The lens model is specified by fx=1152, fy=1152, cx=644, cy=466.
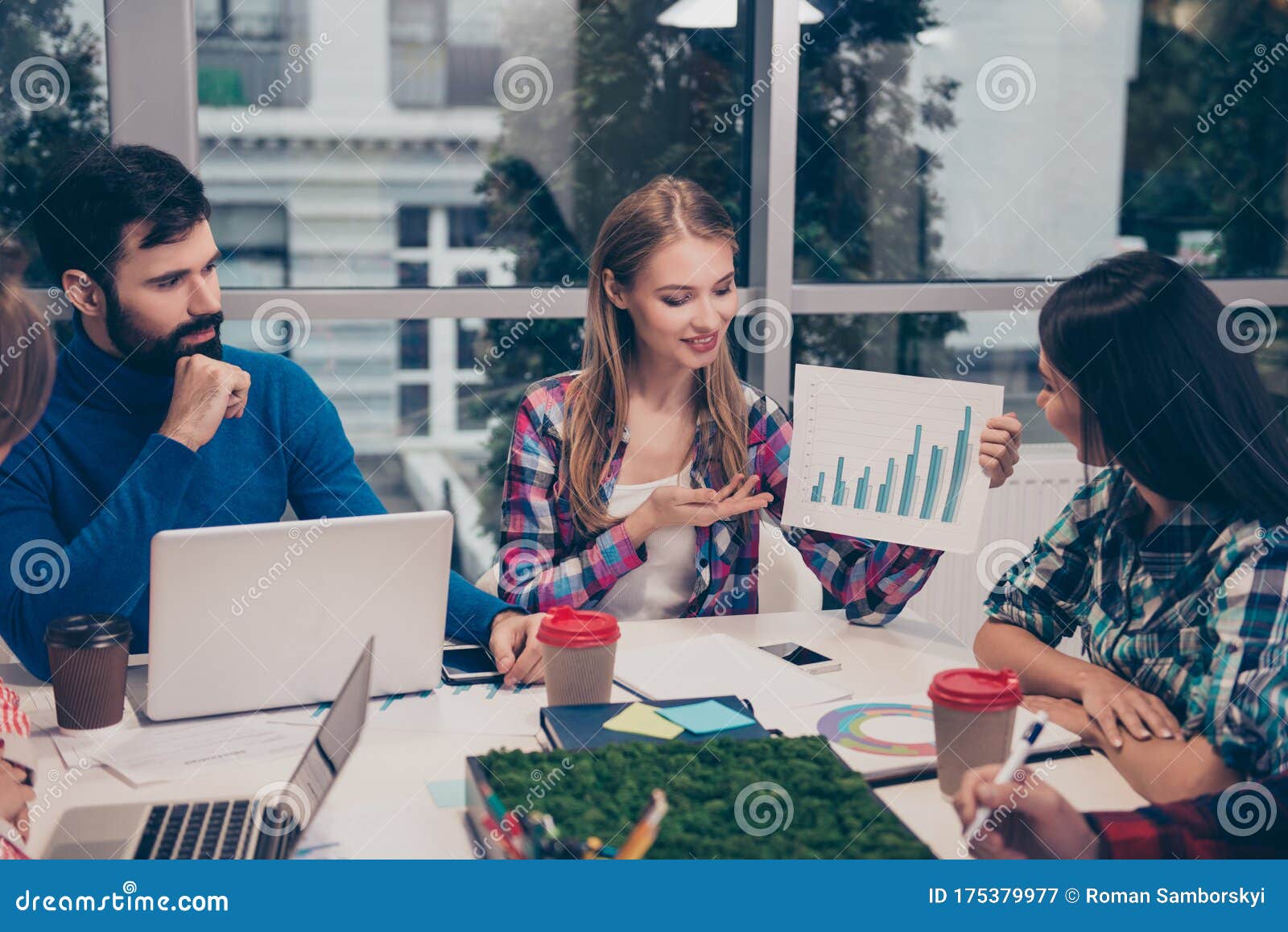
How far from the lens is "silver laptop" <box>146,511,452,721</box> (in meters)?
1.40

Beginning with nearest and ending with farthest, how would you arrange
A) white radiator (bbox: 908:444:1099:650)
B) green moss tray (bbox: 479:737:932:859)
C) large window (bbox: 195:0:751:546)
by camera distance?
green moss tray (bbox: 479:737:932:859) < large window (bbox: 195:0:751:546) < white radiator (bbox: 908:444:1099:650)

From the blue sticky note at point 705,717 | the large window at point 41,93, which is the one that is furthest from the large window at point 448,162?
the blue sticky note at point 705,717

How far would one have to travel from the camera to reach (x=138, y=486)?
180 cm

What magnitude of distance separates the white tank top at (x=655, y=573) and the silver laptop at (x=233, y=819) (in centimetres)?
94

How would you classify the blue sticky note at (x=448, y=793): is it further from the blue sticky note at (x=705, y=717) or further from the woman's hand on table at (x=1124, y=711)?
the woman's hand on table at (x=1124, y=711)

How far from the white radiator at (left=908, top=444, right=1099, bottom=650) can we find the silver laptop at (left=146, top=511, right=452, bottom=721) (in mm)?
1992

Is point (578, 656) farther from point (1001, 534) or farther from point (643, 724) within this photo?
point (1001, 534)

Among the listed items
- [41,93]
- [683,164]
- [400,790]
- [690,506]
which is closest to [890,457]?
[690,506]

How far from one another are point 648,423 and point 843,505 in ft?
1.55

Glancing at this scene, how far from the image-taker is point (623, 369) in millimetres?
2270

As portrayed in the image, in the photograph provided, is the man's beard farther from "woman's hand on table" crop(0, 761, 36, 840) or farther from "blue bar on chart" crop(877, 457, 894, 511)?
"blue bar on chart" crop(877, 457, 894, 511)

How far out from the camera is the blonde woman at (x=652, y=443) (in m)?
2.07

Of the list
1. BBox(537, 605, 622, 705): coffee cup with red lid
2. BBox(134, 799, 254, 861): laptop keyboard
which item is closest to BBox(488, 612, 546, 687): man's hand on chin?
BBox(537, 605, 622, 705): coffee cup with red lid

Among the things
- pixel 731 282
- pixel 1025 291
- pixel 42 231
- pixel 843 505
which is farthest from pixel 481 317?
pixel 1025 291
